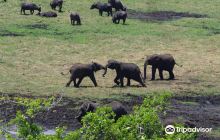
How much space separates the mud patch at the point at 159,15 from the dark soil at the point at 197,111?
1546 centimetres

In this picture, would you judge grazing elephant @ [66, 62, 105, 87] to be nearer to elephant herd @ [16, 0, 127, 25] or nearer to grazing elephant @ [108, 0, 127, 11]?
elephant herd @ [16, 0, 127, 25]

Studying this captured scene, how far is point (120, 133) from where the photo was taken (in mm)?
10477

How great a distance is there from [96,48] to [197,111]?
32.3 ft

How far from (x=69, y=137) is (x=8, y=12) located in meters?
27.6

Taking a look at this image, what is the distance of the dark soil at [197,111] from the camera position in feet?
65.6

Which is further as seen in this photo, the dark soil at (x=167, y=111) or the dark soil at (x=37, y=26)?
the dark soil at (x=37, y=26)

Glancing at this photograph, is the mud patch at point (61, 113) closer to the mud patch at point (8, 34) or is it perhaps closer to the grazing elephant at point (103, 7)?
the mud patch at point (8, 34)

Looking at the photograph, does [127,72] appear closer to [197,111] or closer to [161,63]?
[161,63]

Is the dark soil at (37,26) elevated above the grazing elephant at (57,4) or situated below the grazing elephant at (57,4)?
below

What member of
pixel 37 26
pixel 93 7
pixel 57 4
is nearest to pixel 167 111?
pixel 37 26

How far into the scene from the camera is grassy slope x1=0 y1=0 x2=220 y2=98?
24.6 meters

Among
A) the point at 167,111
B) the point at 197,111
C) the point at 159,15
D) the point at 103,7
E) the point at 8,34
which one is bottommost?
the point at 197,111

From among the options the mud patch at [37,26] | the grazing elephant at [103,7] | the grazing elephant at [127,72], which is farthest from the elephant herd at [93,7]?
the grazing elephant at [127,72]

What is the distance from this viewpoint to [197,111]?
21.6 meters
